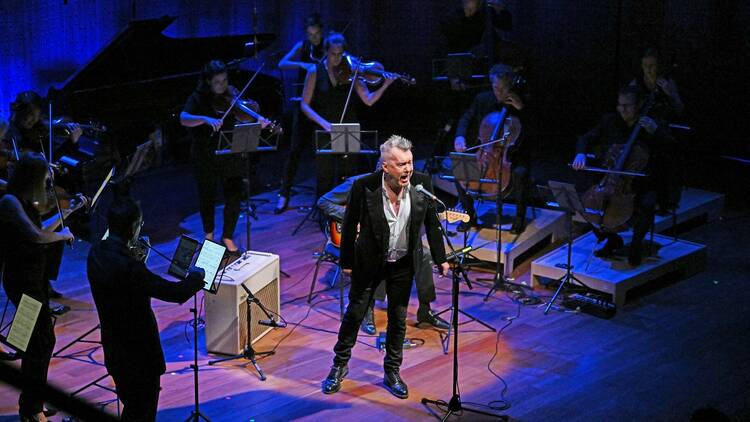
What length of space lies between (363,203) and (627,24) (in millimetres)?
7149

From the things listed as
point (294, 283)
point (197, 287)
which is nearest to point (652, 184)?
point (294, 283)

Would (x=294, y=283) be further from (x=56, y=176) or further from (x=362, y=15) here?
(x=362, y=15)

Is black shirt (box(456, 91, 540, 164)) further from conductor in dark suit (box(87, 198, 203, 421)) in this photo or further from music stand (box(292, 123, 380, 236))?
conductor in dark suit (box(87, 198, 203, 421))

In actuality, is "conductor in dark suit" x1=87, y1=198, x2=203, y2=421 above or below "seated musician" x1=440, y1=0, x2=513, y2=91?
below

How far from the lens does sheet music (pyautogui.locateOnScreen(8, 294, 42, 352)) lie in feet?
13.3

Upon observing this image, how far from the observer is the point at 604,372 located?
18.5ft

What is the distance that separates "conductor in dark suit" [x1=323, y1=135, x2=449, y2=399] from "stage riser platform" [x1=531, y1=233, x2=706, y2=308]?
84.8 inches

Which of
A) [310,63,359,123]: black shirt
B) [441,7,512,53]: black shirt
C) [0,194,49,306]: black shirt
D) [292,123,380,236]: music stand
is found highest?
[441,7,512,53]: black shirt

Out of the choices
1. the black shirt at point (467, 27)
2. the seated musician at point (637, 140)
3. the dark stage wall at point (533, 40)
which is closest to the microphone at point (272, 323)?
the seated musician at point (637, 140)

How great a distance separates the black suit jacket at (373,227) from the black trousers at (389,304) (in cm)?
5

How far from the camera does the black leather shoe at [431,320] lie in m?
6.34

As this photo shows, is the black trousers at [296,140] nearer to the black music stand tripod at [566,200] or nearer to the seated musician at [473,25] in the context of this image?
the seated musician at [473,25]

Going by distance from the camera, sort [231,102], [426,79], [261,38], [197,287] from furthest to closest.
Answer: [426,79]
[261,38]
[231,102]
[197,287]

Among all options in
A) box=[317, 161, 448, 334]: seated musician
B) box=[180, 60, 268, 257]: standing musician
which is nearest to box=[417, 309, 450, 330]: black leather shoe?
box=[317, 161, 448, 334]: seated musician
